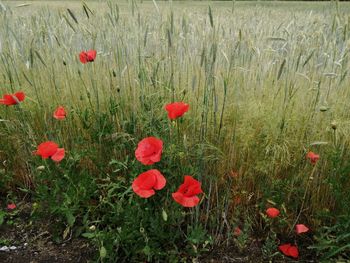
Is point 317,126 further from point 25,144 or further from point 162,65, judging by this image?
point 25,144

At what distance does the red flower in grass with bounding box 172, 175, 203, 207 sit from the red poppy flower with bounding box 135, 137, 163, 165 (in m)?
0.16

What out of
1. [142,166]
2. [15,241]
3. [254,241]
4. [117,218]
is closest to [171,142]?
[142,166]

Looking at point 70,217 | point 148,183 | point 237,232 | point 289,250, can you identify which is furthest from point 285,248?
point 70,217

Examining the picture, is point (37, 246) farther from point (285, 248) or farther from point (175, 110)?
point (285, 248)

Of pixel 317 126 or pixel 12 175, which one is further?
pixel 12 175

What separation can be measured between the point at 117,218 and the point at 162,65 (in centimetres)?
105

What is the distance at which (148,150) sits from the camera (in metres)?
1.52

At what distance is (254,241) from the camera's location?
Result: 1.78m

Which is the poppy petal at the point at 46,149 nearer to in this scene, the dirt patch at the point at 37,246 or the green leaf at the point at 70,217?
the green leaf at the point at 70,217

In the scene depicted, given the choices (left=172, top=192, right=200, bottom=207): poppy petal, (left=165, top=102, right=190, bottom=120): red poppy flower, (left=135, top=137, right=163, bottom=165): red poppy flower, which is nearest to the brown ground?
(left=172, top=192, right=200, bottom=207): poppy petal

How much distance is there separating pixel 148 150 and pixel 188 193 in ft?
0.77

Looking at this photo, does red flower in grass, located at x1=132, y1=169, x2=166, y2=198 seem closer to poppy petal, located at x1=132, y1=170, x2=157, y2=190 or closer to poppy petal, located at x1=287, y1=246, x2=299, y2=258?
poppy petal, located at x1=132, y1=170, x2=157, y2=190

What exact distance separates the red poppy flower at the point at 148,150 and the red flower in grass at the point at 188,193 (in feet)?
0.52

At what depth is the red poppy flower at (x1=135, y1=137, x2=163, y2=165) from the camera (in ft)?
4.92
